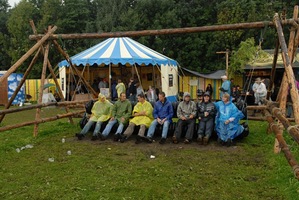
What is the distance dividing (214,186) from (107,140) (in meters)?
3.74

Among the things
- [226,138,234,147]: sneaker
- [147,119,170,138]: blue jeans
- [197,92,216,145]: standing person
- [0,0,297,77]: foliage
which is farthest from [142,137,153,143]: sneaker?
[0,0,297,77]: foliage

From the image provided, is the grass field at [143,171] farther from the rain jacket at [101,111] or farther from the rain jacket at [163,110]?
the rain jacket at [101,111]

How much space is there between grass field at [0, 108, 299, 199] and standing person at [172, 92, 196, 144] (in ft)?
0.71

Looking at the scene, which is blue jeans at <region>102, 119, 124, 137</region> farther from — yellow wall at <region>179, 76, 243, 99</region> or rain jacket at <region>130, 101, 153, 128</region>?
yellow wall at <region>179, 76, 243, 99</region>

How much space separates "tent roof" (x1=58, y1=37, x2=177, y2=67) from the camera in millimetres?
14352

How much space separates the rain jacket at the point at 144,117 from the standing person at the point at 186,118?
0.71 meters

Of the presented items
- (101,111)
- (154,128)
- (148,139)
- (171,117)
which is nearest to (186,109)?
(171,117)

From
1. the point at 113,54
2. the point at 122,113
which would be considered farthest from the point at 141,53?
the point at 122,113

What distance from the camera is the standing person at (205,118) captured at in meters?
7.40

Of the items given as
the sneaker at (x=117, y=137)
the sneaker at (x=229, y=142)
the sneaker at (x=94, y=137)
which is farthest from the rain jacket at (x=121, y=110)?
the sneaker at (x=229, y=142)

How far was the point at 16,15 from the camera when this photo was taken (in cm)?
3119

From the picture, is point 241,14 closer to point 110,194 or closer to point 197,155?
point 197,155

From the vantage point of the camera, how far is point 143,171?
17.7ft

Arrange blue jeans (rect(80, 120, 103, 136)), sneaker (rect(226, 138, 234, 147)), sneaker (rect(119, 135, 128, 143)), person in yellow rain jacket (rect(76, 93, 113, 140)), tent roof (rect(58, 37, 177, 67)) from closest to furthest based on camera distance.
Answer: sneaker (rect(226, 138, 234, 147)), sneaker (rect(119, 135, 128, 143)), blue jeans (rect(80, 120, 103, 136)), person in yellow rain jacket (rect(76, 93, 113, 140)), tent roof (rect(58, 37, 177, 67))
